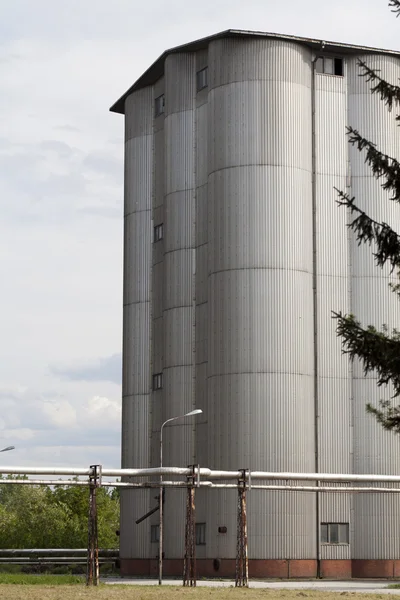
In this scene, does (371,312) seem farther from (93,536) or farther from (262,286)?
(93,536)

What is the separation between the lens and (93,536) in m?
44.0

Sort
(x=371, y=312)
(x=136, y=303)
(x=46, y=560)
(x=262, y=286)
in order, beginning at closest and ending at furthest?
(x=262, y=286) → (x=371, y=312) → (x=46, y=560) → (x=136, y=303)

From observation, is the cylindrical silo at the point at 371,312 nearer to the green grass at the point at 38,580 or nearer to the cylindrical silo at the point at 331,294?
the cylindrical silo at the point at 331,294

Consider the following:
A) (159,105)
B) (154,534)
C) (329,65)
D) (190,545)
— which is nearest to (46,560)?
(154,534)

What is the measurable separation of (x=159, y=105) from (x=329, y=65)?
35.5 feet

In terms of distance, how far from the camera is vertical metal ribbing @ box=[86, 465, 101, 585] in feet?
142

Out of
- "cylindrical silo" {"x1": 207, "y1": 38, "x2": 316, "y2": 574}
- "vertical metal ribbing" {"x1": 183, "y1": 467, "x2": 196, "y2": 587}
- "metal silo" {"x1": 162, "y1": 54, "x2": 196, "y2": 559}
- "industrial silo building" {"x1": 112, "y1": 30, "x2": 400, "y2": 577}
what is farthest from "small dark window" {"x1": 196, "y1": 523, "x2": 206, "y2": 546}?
"vertical metal ribbing" {"x1": 183, "y1": 467, "x2": 196, "y2": 587}

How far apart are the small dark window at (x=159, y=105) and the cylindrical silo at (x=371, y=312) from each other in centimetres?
1143

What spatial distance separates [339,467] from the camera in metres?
63.2

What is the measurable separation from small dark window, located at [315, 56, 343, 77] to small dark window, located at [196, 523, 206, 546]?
2465cm

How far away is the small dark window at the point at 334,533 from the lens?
62.0 meters

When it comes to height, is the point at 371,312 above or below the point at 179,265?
below

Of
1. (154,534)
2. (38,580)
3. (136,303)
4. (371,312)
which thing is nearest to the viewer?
(38,580)

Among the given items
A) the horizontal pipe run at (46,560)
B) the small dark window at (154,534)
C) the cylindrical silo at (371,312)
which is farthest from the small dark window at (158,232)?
the horizontal pipe run at (46,560)
